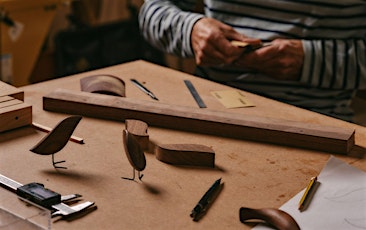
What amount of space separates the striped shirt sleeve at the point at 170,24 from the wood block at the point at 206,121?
0.46 metres

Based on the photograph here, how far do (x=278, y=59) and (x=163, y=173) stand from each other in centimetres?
64

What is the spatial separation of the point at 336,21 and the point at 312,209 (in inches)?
33.2

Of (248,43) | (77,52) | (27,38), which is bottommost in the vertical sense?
(77,52)

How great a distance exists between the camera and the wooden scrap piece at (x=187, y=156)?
122 centimetres

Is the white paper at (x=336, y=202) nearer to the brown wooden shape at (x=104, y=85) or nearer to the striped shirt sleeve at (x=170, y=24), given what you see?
the brown wooden shape at (x=104, y=85)

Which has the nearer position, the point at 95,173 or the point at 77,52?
the point at 95,173

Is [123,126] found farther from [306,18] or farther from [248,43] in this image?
[306,18]

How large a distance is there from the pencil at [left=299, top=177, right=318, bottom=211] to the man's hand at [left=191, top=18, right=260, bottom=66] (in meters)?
0.59

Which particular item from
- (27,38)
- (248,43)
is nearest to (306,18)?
(248,43)

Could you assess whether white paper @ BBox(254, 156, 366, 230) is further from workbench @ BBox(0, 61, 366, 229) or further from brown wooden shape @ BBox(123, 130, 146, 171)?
brown wooden shape @ BBox(123, 130, 146, 171)

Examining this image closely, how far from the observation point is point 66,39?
3400 mm

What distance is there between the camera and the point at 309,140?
1319mm

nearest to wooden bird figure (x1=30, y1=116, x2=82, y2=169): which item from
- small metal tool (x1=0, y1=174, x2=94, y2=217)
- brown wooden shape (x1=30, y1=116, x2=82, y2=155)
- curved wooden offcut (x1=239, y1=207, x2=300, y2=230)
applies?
brown wooden shape (x1=30, y1=116, x2=82, y2=155)

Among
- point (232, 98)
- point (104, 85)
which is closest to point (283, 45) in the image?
point (232, 98)
